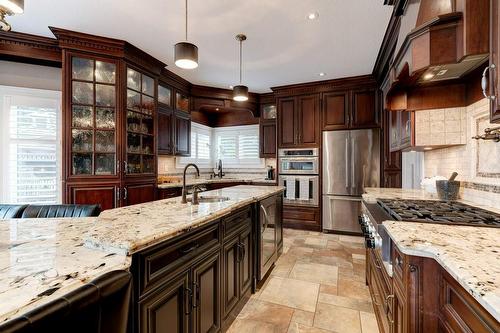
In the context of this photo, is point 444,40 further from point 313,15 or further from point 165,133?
point 165,133

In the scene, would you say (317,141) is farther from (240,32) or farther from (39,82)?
(39,82)

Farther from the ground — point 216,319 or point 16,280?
point 16,280

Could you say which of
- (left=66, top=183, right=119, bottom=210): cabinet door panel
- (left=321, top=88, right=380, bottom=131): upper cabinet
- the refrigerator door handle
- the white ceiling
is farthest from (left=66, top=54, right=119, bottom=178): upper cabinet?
the refrigerator door handle

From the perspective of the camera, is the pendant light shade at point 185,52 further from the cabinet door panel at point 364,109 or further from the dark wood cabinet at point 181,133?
the cabinet door panel at point 364,109

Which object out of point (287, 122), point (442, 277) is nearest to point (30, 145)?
point (287, 122)

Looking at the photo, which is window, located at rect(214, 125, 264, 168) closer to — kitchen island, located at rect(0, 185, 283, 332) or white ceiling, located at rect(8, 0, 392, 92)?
white ceiling, located at rect(8, 0, 392, 92)

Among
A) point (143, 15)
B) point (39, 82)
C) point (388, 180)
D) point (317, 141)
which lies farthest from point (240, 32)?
point (388, 180)

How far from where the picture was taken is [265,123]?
17.0 ft

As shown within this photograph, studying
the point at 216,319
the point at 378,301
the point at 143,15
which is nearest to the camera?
the point at 216,319

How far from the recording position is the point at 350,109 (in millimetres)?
4301

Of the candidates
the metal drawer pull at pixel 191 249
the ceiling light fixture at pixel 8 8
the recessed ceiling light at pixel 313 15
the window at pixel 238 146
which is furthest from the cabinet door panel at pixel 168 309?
the window at pixel 238 146

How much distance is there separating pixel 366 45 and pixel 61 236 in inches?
143

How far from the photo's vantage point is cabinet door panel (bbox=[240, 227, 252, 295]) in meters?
2.03

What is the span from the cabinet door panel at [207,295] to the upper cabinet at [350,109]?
3.58 m
